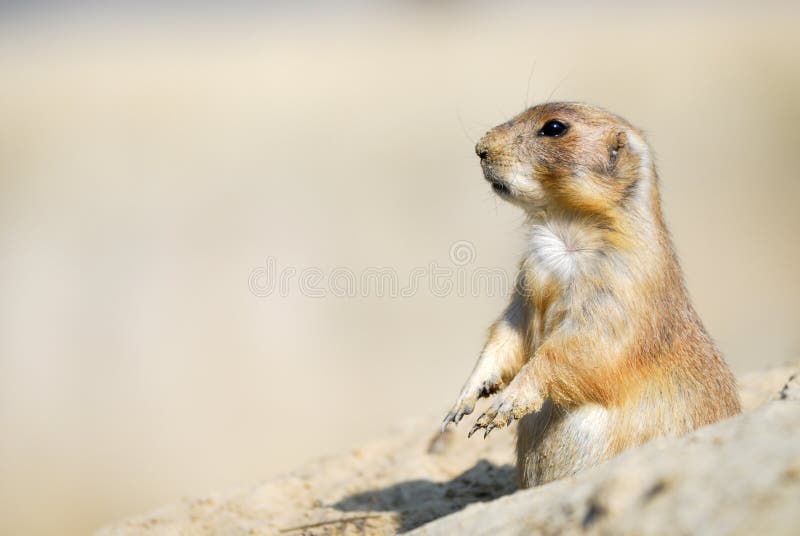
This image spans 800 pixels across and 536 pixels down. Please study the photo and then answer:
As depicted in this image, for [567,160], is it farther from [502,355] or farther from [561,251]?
[502,355]

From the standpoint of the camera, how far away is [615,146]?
16.9 ft

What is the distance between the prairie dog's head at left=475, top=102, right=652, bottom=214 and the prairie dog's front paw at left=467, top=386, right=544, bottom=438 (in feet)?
3.51

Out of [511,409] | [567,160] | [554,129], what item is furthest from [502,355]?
[554,129]

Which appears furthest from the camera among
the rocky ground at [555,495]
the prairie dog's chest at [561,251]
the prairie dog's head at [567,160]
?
the prairie dog's head at [567,160]

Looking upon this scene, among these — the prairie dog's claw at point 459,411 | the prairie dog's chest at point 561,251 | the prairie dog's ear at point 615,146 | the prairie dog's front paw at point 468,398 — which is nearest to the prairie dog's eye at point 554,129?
the prairie dog's ear at point 615,146

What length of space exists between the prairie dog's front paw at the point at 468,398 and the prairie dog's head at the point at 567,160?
40.0 inches

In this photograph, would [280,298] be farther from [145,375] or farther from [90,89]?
[90,89]

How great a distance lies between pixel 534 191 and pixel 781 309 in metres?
16.0

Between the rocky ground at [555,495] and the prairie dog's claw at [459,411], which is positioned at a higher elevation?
the prairie dog's claw at [459,411]

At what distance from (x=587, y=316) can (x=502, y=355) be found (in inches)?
27.9

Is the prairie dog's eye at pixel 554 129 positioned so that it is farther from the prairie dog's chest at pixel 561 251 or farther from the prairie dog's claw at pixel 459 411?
the prairie dog's claw at pixel 459 411

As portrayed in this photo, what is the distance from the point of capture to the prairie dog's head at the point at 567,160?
16.6ft

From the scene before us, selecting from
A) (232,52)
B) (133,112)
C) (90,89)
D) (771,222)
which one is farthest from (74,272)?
(771,222)

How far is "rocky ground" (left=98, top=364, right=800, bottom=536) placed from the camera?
9.15 feet
